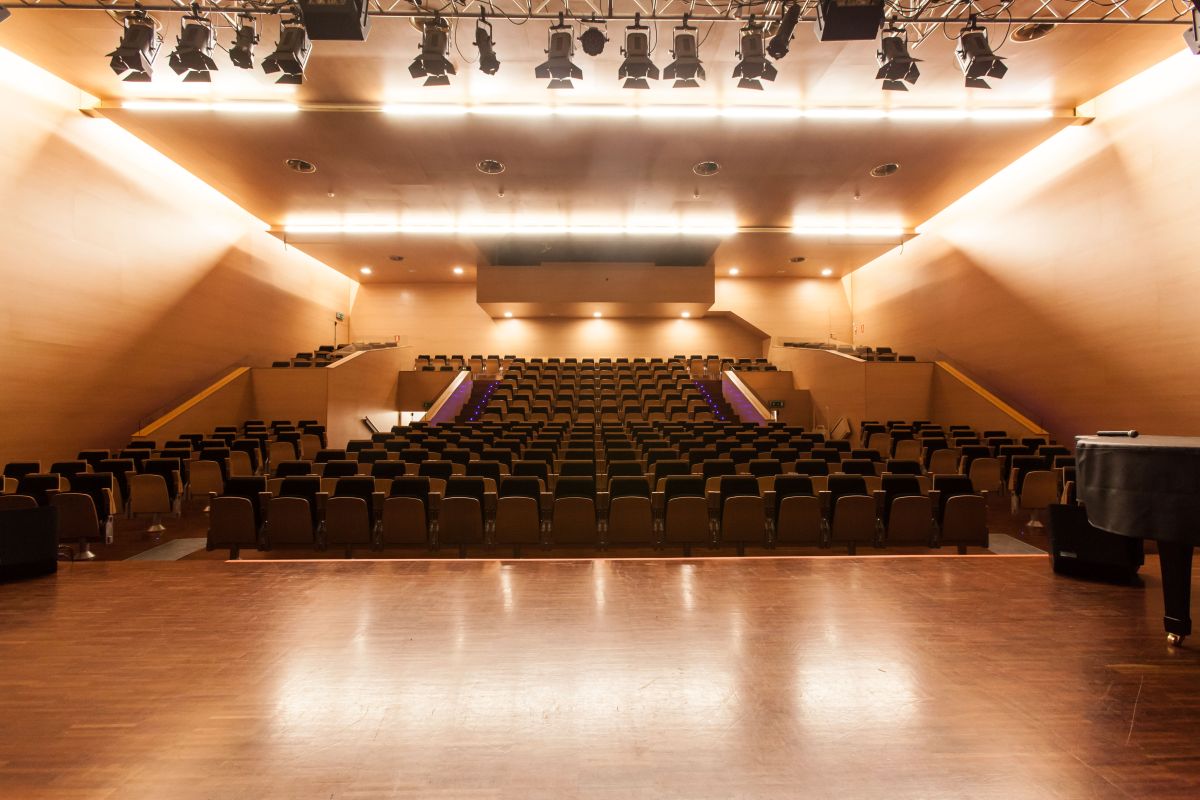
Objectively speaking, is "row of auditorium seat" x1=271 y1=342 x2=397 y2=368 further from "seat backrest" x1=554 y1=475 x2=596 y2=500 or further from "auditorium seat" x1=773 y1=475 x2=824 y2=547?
"auditorium seat" x1=773 y1=475 x2=824 y2=547

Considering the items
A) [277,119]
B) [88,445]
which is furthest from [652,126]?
[88,445]

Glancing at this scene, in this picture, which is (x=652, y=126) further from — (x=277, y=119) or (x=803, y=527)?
(x=803, y=527)

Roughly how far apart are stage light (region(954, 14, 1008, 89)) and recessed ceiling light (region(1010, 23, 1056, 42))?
1.29 meters

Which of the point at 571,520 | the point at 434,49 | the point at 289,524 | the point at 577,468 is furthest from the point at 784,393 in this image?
the point at 289,524

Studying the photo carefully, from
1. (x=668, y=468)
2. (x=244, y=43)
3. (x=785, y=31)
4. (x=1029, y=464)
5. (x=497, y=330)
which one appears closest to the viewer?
(x=785, y=31)

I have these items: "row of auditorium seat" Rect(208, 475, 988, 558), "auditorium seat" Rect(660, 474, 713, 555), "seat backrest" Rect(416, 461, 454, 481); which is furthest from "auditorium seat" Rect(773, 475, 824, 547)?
"seat backrest" Rect(416, 461, 454, 481)

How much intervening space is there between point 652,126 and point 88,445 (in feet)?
30.3

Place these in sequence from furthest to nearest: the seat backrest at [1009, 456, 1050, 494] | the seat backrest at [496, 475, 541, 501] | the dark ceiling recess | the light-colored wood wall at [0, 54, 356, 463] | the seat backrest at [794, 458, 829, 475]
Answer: the dark ceiling recess → the light-colored wood wall at [0, 54, 356, 463] → the seat backrest at [1009, 456, 1050, 494] → the seat backrest at [794, 458, 829, 475] → the seat backrest at [496, 475, 541, 501]

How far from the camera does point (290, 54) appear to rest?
5031 millimetres

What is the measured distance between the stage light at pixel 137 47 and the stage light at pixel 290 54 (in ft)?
3.76

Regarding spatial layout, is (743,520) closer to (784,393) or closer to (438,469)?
(438,469)

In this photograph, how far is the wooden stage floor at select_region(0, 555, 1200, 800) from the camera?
1.65 m

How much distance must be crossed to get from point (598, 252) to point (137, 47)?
35.0 ft

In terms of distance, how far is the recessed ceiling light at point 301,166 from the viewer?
8938 millimetres
